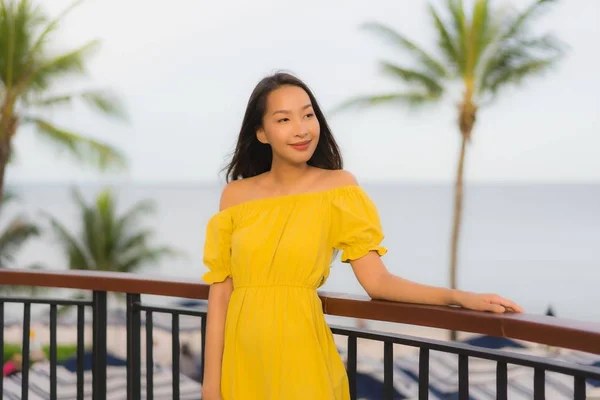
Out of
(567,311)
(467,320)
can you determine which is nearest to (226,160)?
(467,320)

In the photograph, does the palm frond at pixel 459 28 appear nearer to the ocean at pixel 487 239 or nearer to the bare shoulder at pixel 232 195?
the ocean at pixel 487 239

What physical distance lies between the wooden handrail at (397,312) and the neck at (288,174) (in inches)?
10.8

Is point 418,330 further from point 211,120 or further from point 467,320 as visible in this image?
point 467,320

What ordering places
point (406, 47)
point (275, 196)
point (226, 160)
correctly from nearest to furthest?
point (275, 196)
point (226, 160)
point (406, 47)

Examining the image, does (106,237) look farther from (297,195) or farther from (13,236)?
(297,195)

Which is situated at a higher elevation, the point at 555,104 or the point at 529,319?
the point at 555,104

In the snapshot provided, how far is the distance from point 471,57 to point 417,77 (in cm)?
145

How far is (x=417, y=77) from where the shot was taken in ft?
65.9

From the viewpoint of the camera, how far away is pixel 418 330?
32781mm

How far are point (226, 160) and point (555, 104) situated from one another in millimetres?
46843

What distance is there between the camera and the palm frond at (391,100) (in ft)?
62.6

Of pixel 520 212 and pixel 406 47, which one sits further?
pixel 520 212

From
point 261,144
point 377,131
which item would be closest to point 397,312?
point 261,144

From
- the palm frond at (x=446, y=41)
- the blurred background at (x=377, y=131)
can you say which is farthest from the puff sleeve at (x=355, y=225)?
the blurred background at (x=377, y=131)
